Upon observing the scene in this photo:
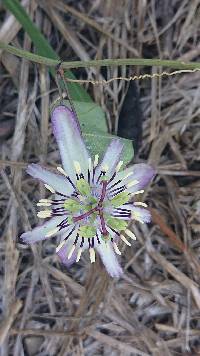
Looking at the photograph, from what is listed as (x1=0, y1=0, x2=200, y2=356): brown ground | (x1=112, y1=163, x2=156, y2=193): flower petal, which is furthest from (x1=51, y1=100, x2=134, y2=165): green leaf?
(x1=0, y1=0, x2=200, y2=356): brown ground

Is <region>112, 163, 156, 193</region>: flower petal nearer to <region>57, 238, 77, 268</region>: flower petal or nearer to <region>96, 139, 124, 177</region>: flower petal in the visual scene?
<region>96, 139, 124, 177</region>: flower petal

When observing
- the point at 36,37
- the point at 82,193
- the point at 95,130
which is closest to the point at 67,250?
the point at 82,193

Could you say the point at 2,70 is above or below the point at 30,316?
above

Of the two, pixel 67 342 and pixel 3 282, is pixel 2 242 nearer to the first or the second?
pixel 3 282

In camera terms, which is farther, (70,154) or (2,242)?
(2,242)

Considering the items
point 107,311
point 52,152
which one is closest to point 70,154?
point 52,152

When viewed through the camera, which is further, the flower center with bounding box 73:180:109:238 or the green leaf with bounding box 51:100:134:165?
the green leaf with bounding box 51:100:134:165
